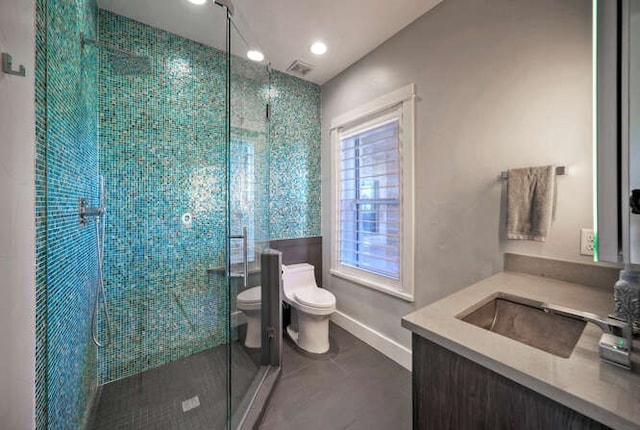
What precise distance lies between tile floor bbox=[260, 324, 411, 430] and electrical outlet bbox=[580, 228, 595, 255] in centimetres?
132

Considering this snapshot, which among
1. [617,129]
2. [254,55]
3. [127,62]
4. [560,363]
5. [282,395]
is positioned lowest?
[282,395]

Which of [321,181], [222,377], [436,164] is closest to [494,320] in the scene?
[436,164]

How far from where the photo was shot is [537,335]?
40.2 inches

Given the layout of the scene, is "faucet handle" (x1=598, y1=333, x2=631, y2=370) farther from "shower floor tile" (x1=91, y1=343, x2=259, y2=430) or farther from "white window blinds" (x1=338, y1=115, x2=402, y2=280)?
"shower floor tile" (x1=91, y1=343, x2=259, y2=430)

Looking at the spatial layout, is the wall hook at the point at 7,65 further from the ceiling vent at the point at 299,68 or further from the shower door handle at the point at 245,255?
the ceiling vent at the point at 299,68

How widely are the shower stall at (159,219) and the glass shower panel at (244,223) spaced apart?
0.04 feet

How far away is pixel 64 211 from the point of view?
104 centimetres

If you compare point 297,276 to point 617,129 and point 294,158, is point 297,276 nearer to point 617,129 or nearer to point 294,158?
point 294,158

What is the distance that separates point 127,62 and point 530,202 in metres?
2.70

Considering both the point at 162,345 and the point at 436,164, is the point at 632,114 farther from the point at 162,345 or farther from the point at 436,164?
the point at 162,345

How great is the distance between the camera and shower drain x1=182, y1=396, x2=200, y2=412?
1.46m

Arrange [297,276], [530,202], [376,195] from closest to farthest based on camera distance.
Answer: [530,202], [376,195], [297,276]

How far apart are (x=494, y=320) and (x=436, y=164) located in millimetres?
1082

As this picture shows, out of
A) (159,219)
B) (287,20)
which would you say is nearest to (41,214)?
(159,219)
